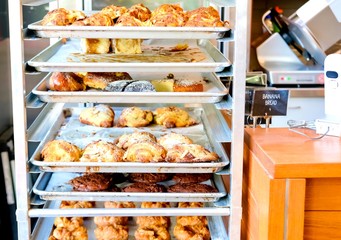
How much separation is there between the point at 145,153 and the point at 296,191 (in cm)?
47

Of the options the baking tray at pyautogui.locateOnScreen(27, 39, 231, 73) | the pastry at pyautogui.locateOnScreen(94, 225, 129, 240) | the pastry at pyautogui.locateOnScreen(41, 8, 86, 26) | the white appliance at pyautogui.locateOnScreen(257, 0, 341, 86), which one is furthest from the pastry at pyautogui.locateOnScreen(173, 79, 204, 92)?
the white appliance at pyautogui.locateOnScreen(257, 0, 341, 86)

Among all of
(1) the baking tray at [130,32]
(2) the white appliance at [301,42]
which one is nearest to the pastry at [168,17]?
(1) the baking tray at [130,32]

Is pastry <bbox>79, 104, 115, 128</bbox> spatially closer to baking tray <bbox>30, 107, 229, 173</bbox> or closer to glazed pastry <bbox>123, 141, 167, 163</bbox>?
baking tray <bbox>30, 107, 229, 173</bbox>

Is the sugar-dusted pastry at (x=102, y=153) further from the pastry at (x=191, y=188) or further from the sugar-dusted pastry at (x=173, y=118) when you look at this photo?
the sugar-dusted pastry at (x=173, y=118)

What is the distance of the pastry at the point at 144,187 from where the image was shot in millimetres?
1732

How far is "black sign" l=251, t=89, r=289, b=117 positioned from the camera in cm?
176

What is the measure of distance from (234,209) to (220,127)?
0.31 meters

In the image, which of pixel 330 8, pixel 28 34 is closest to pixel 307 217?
pixel 28 34

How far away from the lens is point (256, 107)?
178 centimetres

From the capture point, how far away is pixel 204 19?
1698mm

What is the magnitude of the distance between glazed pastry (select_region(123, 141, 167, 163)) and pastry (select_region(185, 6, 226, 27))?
0.40 meters

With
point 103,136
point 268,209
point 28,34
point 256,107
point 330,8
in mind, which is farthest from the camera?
point 330,8

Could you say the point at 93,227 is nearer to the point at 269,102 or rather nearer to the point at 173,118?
the point at 173,118

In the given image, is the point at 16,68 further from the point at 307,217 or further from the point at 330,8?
the point at 330,8
